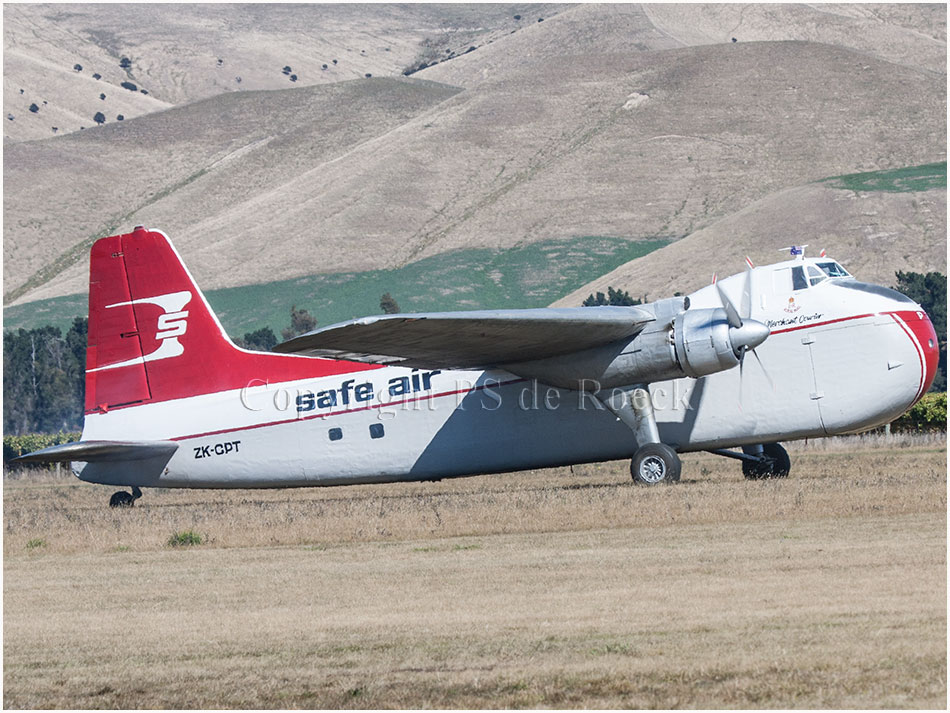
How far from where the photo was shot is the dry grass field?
36.1 ft

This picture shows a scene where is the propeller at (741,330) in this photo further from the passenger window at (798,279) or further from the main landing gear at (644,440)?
the main landing gear at (644,440)

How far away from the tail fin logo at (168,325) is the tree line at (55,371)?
235 ft

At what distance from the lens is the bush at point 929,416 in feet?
169

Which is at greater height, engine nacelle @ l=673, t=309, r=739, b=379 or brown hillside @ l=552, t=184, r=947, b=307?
brown hillside @ l=552, t=184, r=947, b=307

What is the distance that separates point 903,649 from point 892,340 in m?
14.8

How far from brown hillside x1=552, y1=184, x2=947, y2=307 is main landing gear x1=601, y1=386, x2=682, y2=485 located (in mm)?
92125

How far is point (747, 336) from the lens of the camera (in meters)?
24.4

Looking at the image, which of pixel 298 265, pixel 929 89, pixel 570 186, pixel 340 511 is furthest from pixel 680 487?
pixel 929 89

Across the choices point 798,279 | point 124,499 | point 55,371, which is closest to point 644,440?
point 798,279

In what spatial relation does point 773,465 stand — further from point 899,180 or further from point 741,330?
point 899,180

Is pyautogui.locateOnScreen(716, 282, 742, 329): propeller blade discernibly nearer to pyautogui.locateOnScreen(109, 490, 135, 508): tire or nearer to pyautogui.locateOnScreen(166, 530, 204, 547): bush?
pyautogui.locateOnScreen(166, 530, 204, 547): bush

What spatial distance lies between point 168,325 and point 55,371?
79965mm

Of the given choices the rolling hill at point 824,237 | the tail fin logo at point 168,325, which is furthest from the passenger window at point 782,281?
the rolling hill at point 824,237

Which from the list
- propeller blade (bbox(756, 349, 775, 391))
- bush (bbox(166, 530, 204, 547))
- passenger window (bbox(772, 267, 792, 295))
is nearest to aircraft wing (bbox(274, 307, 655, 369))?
propeller blade (bbox(756, 349, 775, 391))
